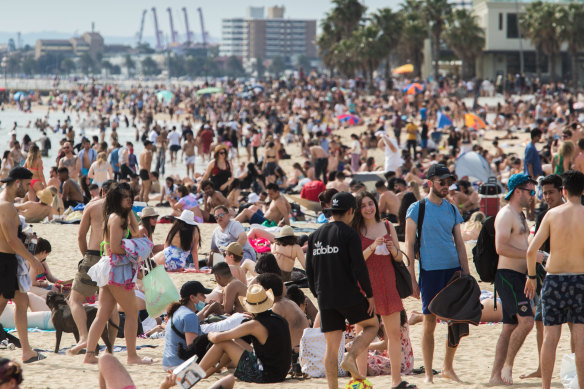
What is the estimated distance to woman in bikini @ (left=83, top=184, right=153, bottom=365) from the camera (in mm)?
6168

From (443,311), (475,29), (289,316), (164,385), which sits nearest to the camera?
(164,385)

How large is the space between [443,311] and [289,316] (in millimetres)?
1528

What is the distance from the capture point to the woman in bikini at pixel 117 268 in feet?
20.2

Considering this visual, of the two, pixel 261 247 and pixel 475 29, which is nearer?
pixel 261 247

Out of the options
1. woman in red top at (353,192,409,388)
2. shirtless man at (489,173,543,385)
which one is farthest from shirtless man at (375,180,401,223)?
woman in red top at (353,192,409,388)

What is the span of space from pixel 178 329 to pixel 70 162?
10143 mm

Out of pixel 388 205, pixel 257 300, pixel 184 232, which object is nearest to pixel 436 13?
pixel 388 205

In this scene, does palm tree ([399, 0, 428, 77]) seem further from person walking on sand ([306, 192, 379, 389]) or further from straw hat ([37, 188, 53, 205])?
person walking on sand ([306, 192, 379, 389])

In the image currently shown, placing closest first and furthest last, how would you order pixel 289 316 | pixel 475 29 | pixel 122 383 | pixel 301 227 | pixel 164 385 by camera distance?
pixel 122 383
pixel 164 385
pixel 289 316
pixel 301 227
pixel 475 29

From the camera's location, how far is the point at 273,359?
5.90 metres

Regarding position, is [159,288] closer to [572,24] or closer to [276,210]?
[276,210]

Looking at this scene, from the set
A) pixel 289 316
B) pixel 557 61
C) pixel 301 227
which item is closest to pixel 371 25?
pixel 557 61

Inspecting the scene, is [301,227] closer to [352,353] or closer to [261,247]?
[261,247]

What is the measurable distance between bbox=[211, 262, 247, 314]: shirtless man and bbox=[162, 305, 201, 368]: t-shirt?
43.3 inches
